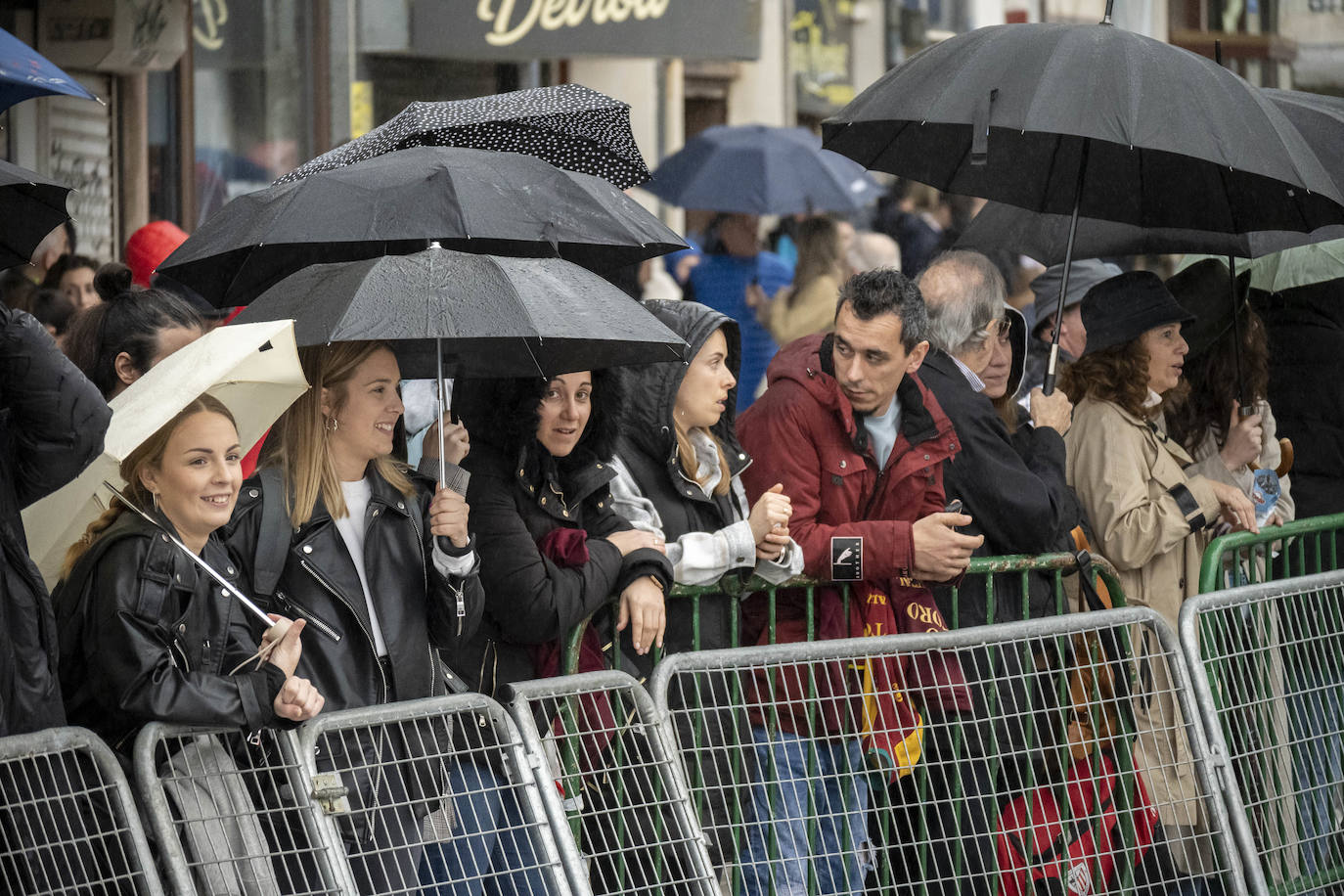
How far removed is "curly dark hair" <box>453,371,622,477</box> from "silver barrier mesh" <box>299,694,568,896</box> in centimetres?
101

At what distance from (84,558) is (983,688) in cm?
219

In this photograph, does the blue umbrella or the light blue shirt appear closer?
the blue umbrella

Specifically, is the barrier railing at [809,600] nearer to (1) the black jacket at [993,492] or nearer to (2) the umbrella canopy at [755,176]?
(1) the black jacket at [993,492]

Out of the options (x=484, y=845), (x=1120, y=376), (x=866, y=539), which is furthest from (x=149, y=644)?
(x=1120, y=376)

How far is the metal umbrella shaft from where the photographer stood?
12.9ft

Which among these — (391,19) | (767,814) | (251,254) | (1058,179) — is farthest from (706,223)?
(767,814)

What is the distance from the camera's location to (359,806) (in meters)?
3.93

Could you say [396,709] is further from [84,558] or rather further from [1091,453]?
[1091,453]

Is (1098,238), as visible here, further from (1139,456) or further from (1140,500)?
(1140,500)

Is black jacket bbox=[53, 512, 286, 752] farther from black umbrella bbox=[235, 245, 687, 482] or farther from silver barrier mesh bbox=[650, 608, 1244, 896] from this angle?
silver barrier mesh bbox=[650, 608, 1244, 896]

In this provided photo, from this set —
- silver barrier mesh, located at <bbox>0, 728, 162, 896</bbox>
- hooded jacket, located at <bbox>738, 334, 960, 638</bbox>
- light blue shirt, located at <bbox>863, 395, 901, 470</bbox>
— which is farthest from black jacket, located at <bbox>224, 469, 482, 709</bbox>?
light blue shirt, located at <bbox>863, 395, 901, 470</bbox>

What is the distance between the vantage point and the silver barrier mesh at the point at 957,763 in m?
4.43

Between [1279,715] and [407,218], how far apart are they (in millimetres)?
2758

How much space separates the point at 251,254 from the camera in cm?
523
